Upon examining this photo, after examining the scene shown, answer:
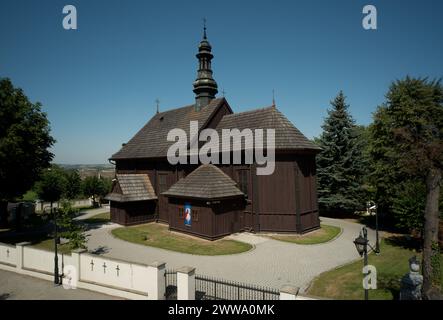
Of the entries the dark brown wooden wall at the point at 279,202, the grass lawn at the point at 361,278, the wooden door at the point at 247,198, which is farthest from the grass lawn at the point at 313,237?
the grass lawn at the point at 361,278

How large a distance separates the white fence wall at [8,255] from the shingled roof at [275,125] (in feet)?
56.2

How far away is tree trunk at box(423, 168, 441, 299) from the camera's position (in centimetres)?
959

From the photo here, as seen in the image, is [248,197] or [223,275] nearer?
[223,275]

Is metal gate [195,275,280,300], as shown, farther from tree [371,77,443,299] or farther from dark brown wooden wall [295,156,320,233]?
tree [371,77,443,299]

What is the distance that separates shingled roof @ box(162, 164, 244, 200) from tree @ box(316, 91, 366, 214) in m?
13.3

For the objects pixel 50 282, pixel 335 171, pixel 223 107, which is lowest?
pixel 50 282

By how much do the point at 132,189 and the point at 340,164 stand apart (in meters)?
23.2

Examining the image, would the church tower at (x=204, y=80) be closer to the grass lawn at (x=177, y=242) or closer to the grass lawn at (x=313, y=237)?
the grass lawn at (x=177, y=242)

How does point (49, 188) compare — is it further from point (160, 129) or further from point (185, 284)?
point (185, 284)

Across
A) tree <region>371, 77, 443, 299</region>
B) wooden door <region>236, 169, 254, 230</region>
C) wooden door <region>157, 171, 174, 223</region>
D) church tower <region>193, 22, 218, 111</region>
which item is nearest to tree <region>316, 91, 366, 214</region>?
tree <region>371, 77, 443, 299</region>
